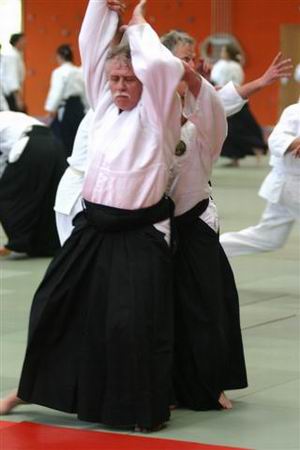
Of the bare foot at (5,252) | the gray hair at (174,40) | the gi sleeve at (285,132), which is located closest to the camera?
the gray hair at (174,40)

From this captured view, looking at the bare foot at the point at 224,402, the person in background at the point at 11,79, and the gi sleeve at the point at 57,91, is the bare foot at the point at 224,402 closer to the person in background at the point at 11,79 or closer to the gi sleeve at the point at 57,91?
the gi sleeve at the point at 57,91

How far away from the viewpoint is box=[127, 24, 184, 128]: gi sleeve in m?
4.89

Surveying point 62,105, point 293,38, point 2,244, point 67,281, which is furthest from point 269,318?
point 293,38

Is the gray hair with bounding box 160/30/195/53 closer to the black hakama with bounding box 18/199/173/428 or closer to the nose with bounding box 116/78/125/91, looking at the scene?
the nose with bounding box 116/78/125/91

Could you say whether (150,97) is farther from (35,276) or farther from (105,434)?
(35,276)

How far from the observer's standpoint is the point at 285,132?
7.74 m

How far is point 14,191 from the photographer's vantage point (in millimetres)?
10250

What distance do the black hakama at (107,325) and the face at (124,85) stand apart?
0.46 metres

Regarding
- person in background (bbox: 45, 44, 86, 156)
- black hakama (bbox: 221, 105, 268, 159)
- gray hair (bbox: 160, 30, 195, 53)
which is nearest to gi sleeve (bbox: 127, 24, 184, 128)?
gray hair (bbox: 160, 30, 195, 53)

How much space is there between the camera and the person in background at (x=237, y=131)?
732 inches

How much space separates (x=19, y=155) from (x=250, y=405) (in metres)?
4.94

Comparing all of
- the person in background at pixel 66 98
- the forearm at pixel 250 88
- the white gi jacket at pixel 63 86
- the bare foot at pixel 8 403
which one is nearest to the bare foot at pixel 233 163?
the person in background at pixel 66 98

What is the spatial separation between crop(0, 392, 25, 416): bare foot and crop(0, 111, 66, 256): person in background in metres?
4.79

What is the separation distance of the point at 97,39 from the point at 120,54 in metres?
0.23
